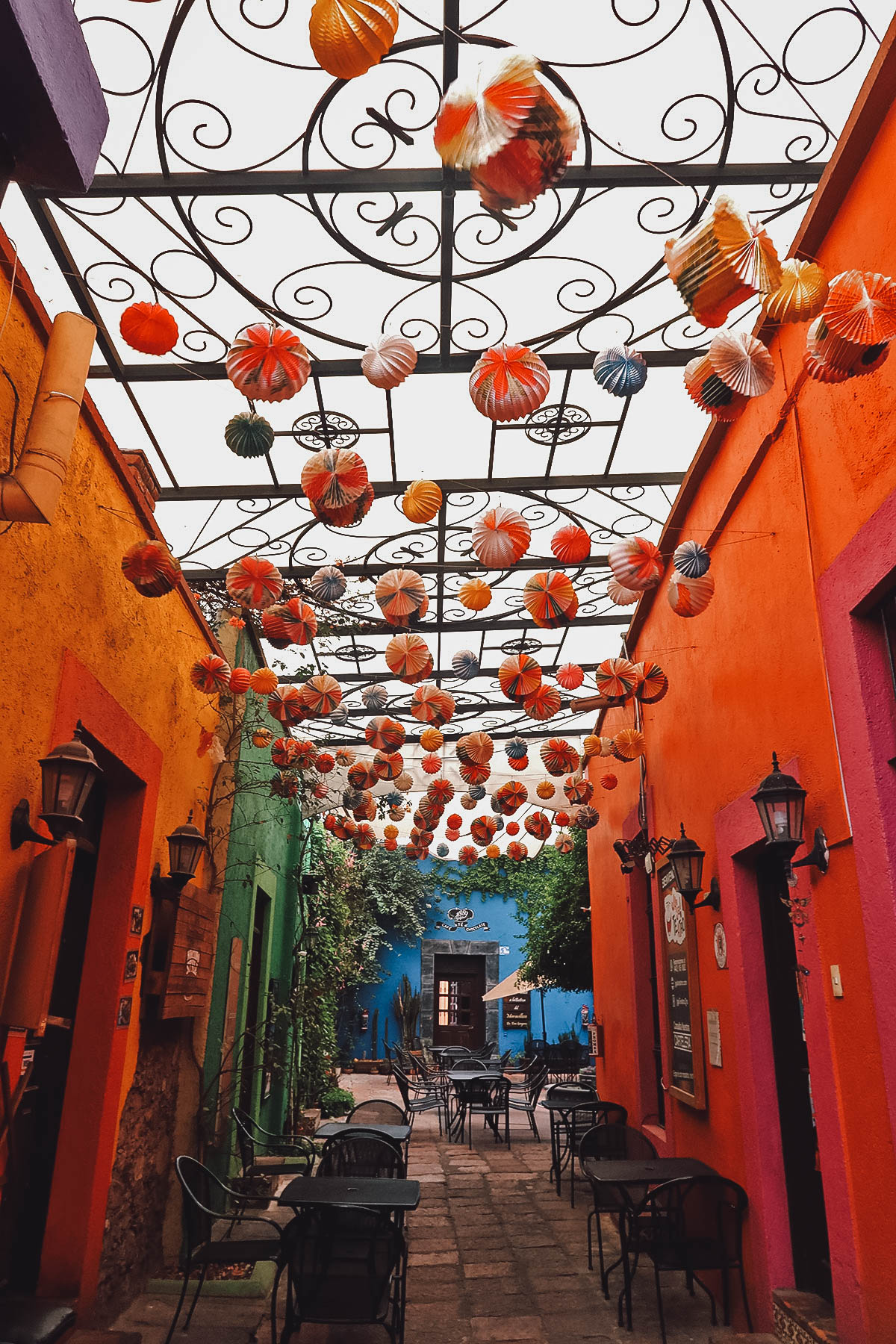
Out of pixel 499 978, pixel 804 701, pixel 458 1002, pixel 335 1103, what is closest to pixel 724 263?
pixel 804 701

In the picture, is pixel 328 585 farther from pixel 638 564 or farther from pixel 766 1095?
pixel 766 1095

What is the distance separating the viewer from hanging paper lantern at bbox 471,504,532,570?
14.1 ft

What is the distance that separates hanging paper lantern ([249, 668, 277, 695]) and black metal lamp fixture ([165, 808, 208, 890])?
1.23 metres

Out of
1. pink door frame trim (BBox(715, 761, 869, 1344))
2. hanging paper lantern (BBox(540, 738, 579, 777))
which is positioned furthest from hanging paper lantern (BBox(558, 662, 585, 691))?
pink door frame trim (BBox(715, 761, 869, 1344))

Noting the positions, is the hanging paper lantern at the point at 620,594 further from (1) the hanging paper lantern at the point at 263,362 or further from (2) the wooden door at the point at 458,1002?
(2) the wooden door at the point at 458,1002

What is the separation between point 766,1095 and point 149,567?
11.7 feet

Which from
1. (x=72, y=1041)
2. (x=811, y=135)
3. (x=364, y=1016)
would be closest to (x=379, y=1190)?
(x=72, y=1041)

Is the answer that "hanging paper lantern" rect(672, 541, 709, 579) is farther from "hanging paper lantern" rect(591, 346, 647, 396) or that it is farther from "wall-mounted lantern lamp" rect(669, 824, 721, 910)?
"wall-mounted lantern lamp" rect(669, 824, 721, 910)

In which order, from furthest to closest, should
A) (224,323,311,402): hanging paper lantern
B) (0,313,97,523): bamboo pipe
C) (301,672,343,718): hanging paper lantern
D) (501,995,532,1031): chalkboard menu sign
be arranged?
(501,995,532,1031): chalkboard menu sign, (301,672,343,718): hanging paper lantern, (224,323,311,402): hanging paper lantern, (0,313,97,523): bamboo pipe

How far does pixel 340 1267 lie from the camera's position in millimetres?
3727

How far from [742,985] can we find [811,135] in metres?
3.80

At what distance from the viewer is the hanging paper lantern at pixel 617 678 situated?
17.7 feet

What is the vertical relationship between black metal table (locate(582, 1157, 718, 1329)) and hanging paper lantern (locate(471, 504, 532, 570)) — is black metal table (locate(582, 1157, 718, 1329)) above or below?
below

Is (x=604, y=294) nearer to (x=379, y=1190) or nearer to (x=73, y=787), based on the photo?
(x=73, y=787)
